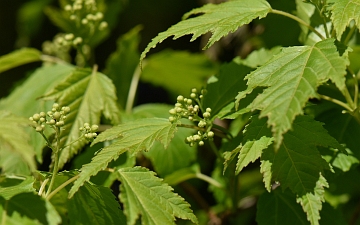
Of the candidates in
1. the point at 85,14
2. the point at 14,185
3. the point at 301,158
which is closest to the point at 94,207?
the point at 14,185

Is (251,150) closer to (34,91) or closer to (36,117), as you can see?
(36,117)

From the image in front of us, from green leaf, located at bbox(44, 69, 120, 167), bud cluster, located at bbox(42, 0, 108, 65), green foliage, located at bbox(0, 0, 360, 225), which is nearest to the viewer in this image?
green foliage, located at bbox(0, 0, 360, 225)

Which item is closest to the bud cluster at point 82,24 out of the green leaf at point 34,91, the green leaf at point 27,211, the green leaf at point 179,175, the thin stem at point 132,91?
the green leaf at point 34,91

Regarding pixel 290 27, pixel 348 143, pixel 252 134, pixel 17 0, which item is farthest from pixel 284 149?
pixel 17 0

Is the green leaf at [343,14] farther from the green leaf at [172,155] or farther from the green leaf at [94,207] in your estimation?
the green leaf at [172,155]

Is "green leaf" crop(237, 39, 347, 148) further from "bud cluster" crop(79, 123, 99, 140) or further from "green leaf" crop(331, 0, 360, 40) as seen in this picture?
"bud cluster" crop(79, 123, 99, 140)

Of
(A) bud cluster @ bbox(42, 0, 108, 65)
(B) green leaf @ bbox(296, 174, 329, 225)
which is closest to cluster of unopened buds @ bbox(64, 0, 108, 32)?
(A) bud cluster @ bbox(42, 0, 108, 65)
